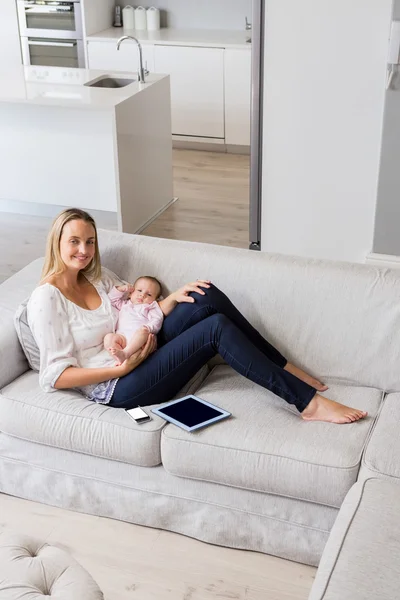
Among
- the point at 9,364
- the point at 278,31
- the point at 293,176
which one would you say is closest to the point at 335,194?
the point at 293,176

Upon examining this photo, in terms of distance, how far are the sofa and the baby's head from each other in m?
0.10

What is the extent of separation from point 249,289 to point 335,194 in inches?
58.6

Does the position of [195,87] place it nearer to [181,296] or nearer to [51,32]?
[51,32]

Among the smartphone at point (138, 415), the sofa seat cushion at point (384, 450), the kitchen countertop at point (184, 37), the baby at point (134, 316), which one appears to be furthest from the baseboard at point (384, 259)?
the kitchen countertop at point (184, 37)

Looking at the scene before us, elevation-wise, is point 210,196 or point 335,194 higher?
point 335,194

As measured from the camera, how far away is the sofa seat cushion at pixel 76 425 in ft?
8.21

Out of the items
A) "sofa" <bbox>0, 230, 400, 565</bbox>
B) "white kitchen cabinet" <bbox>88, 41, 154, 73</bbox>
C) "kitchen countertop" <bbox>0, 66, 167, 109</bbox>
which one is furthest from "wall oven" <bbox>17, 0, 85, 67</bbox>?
"sofa" <bbox>0, 230, 400, 565</bbox>

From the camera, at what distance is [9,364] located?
2.75m

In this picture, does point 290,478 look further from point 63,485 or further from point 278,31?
point 278,31

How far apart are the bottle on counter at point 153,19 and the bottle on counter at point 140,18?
1.8 inches

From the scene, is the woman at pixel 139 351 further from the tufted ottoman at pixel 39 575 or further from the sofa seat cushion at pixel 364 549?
the tufted ottoman at pixel 39 575

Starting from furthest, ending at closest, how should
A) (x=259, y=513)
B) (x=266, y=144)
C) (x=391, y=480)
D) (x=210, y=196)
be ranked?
(x=210, y=196), (x=266, y=144), (x=259, y=513), (x=391, y=480)

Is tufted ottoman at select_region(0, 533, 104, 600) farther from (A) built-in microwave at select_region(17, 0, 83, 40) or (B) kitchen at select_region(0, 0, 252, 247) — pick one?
(A) built-in microwave at select_region(17, 0, 83, 40)

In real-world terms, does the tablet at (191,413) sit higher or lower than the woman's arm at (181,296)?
lower
